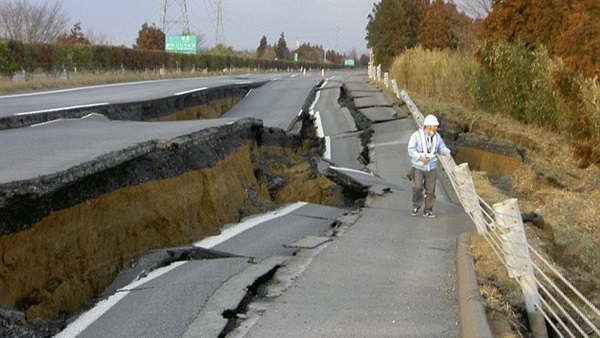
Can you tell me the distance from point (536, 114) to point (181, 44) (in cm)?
5237

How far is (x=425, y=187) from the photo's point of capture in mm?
12758

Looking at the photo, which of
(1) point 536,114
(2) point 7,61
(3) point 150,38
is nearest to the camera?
(1) point 536,114

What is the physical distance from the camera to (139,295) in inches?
297

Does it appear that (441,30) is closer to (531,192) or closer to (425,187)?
(531,192)

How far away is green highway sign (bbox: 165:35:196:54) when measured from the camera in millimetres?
73812

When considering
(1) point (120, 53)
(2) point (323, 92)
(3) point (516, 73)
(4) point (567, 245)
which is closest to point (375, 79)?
(2) point (323, 92)

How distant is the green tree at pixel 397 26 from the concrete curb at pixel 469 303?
44.5m

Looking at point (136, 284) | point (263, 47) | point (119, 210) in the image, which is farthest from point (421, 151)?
point (263, 47)

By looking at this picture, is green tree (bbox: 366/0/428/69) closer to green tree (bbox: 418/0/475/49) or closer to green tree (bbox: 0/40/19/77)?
green tree (bbox: 418/0/475/49)

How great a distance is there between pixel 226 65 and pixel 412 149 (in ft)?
229

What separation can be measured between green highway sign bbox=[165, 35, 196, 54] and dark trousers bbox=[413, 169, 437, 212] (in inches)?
2454

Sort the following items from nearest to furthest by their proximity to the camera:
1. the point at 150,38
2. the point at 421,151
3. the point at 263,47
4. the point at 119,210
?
the point at 119,210 → the point at 421,151 → the point at 150,38 → the point at 263,47

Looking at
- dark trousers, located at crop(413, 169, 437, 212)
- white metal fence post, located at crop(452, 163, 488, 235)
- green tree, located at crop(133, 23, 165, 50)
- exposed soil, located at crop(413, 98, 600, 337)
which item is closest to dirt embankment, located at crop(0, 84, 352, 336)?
dark trousers, located at crop(413, 169, 437, 212)

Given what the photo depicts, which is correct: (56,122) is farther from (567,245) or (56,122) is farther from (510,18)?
(510,18)
